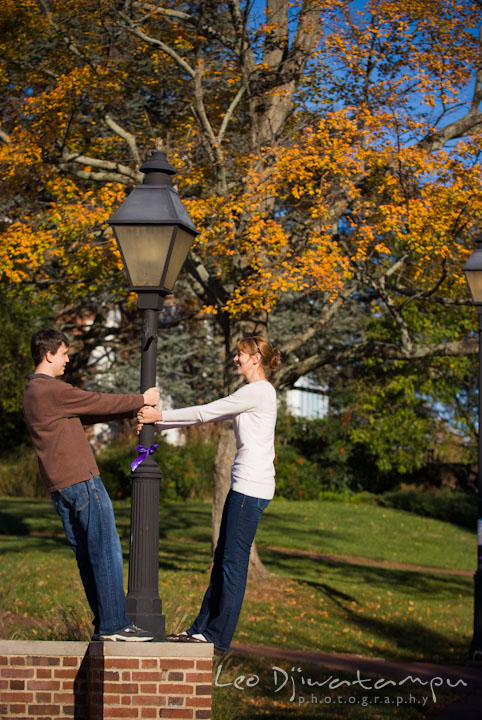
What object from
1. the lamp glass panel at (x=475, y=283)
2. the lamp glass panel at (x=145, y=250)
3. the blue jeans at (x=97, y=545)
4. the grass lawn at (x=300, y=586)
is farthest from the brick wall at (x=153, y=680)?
the lamp glass panel at (x=475, y=283)

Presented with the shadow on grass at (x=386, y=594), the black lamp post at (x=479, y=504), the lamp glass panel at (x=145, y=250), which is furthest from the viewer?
the shadow on grass at (x=386, y=594)

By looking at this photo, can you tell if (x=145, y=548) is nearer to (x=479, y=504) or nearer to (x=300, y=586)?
(x=479, y=504)

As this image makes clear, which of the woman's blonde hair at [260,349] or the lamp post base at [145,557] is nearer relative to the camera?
the lamp post base at [145,557]

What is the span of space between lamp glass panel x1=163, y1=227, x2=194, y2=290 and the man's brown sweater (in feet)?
3.16

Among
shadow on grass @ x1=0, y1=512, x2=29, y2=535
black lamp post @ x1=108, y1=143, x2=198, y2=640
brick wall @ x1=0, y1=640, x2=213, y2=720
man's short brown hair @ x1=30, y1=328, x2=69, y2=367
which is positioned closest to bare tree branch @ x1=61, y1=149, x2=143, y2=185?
shadow on grass @ x1=0, y1=512, x2=29, y2=535

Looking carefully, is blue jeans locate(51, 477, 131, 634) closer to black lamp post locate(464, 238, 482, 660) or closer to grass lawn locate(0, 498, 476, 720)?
grass lawn locate(0, 498, 476, 720)

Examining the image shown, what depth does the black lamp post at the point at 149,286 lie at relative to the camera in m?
5.30

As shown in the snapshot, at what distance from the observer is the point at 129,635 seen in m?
5.15

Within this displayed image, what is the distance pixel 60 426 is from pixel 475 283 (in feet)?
22.1

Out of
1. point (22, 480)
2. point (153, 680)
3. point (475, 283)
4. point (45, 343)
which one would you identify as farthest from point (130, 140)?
point (22, 480)

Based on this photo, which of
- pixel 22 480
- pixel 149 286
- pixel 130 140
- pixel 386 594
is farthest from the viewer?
pixel 22 480

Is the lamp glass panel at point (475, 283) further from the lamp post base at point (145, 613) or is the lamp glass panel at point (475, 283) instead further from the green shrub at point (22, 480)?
the green shrub at point (22, 480)

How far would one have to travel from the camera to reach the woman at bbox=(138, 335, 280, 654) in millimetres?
5383

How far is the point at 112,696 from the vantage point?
5012mm
